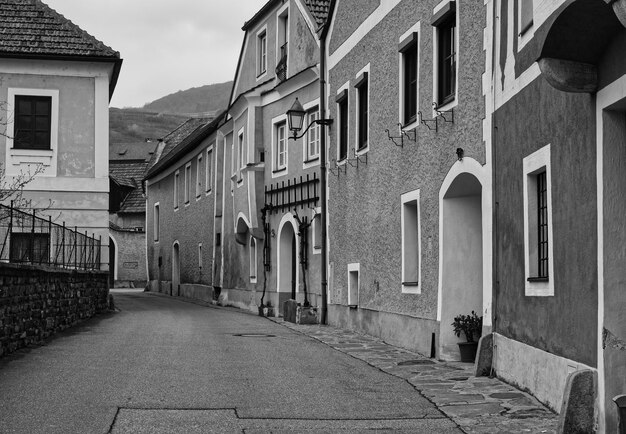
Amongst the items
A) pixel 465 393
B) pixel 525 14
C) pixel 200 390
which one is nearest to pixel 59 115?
pixel 200 390

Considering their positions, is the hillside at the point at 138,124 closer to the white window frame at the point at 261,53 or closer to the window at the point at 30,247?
the white window frame at the point at 261,53

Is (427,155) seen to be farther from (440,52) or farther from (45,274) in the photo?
(45,274)

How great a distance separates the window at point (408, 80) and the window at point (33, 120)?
37.4 feet

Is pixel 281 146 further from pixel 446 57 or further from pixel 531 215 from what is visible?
pixel 531 215

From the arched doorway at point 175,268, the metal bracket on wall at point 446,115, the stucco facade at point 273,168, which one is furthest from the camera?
the arched doorway at point 175,268

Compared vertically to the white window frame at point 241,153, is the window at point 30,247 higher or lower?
lower

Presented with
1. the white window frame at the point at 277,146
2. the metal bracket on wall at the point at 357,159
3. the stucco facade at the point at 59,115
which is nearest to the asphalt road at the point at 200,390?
the metal bracket on wall at the point at 357,159

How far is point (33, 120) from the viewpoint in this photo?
24219 mm

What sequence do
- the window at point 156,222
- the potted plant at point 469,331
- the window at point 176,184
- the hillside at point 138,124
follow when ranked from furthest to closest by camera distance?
the hillside at point 138,124
the window at point 156,222
the window at point 176,184
the potted plant at point 469,331

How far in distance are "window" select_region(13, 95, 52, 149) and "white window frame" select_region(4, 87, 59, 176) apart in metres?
0.10

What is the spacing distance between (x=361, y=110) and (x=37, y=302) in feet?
24.3

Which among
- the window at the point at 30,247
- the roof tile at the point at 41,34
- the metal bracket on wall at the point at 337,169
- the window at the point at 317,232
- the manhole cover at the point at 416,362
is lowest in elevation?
the manhole cover at the point at 416,362

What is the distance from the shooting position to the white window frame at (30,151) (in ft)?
78.0

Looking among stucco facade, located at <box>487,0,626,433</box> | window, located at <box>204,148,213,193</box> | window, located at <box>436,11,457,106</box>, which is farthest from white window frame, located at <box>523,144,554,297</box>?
window, located at <box>204,148,213,193</box>
